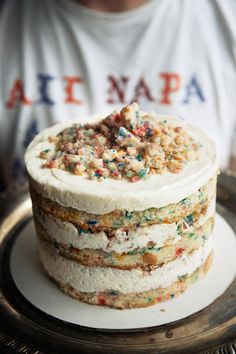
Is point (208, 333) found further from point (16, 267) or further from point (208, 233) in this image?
point (16, 267)

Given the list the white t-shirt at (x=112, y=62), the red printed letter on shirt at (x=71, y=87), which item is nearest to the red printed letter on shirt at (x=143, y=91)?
the white t-shirt at (x=112, y=62)

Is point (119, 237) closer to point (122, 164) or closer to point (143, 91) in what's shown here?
point (122, 164)

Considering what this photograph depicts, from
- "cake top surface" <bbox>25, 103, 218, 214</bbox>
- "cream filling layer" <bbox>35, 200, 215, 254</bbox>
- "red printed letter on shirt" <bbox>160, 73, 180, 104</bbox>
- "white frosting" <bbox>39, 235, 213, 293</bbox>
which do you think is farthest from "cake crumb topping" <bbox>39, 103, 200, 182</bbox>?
"red printed letter on shirt" <bbox>160, 73, 180, 104</bbox>

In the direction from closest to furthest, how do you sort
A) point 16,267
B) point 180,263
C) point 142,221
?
point 142,221 < point 180,263 < point 16,267

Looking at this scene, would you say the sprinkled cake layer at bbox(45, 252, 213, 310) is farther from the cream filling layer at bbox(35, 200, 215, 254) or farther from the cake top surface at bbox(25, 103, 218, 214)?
the cake top surface at bbox(25, 103, 218, 214)

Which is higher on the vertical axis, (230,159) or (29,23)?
(29,23)

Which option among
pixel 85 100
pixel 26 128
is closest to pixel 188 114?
pixel 85 100

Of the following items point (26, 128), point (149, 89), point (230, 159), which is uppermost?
point (149, 89)
